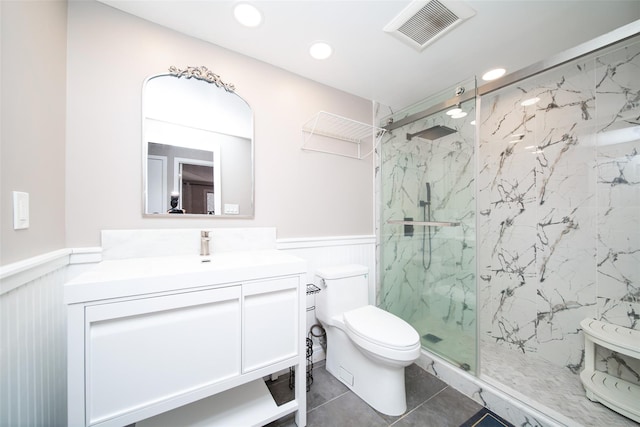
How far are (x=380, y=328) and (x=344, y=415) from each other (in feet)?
1.71

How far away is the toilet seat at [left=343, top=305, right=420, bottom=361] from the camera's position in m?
1.25

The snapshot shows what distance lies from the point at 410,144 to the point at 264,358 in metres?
1.90

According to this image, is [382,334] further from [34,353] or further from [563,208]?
[563,208]

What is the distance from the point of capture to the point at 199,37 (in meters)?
1.42

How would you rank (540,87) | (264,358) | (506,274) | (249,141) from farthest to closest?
(506,274) → (540,87) → (249,141) → (264,358)

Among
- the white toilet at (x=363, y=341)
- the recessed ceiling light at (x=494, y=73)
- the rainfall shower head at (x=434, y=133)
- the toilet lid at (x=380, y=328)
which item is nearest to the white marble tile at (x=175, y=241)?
the white toilet at (x=363, y=341)

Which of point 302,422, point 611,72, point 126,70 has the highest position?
point 611,72

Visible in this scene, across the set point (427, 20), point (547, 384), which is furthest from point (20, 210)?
point (547, 384)

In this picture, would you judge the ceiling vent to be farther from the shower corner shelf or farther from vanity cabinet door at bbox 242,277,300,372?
vanity cabinet door at bbox 242,277,300,372

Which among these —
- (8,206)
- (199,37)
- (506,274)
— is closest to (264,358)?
(8,206)

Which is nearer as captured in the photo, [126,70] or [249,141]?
[126,70]

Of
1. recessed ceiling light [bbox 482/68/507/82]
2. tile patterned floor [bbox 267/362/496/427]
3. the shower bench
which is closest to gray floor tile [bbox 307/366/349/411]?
tile patterned floor [bbox 267/362/496/427]

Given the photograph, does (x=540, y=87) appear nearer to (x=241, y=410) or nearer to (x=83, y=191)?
(x=241, y=410)

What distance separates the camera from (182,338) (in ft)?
3.10
